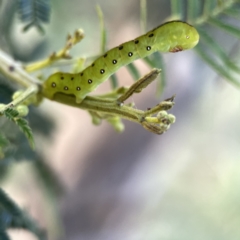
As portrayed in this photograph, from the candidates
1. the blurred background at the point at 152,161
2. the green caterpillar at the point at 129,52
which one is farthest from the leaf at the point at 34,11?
the blurred background at the point at 152,161

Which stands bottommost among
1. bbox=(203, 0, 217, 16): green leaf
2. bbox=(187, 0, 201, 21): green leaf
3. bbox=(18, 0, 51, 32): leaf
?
bbox=(18, 0, 51, 32): leaf

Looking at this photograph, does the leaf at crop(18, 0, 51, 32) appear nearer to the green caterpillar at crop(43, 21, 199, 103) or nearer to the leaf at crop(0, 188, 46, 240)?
the green caterpillar at crop(43, 21, 199, 103)

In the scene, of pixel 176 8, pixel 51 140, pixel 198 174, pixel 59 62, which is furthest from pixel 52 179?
pixel 198 174

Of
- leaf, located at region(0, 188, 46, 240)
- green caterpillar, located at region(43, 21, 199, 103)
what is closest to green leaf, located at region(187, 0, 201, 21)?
green caterpillar, located at region(43, 21, 199, 103)

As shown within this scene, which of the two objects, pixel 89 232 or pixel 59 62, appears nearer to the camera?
pixel 59 62

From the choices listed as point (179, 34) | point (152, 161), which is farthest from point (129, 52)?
point (152, 161)

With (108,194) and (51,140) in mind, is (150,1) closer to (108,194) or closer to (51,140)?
(51,140)
